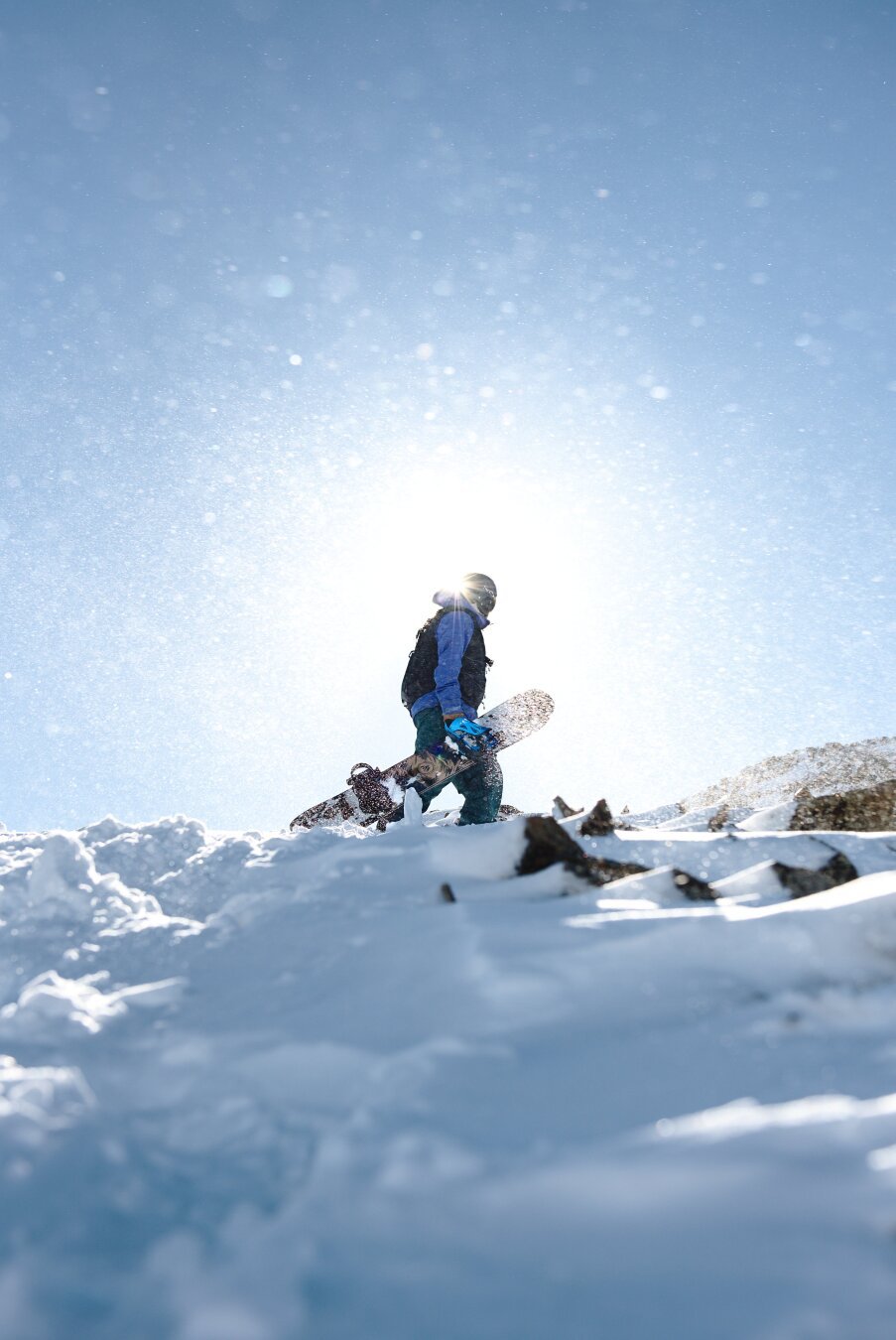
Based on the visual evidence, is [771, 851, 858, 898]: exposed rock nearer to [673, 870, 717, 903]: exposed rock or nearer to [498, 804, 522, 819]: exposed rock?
[673, 870, 717, 903]: exposed rock

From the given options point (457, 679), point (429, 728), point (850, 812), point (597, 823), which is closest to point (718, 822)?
point (850, 812)

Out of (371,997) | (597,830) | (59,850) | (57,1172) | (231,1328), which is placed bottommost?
(231,1328)

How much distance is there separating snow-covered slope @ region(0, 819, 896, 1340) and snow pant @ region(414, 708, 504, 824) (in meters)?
3.75

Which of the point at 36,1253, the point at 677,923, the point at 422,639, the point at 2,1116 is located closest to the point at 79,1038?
the point at 2,1116

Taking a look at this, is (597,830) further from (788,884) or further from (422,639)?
(422,639)

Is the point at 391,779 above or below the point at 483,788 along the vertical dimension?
above

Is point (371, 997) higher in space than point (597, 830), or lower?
lower

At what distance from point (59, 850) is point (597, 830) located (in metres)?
2.11

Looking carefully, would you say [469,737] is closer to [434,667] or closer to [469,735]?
[469,735]

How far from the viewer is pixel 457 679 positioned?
6168 mm

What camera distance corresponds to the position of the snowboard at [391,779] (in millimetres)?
7375

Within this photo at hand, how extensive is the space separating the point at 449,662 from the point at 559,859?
3.68 metres

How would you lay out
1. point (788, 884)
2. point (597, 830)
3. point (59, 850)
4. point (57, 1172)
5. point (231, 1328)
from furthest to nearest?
point (597, 830) < point (59, 850) < point (788, 884) < point (57, 1172) < point (231, 1328)

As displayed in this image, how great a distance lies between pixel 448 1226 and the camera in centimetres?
115
